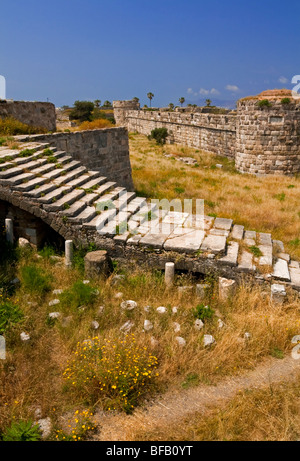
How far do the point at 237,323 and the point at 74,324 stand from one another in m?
2.30

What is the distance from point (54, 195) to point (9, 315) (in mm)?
2922

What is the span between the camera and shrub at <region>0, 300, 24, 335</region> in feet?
14.8

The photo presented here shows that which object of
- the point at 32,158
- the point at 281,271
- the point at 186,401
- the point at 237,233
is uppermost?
the point at 32,158

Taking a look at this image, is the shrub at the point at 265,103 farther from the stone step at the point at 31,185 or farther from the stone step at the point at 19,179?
the stone step at the point at 19,179

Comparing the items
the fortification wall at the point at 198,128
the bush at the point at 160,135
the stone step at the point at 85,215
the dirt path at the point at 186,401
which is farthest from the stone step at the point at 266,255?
the bush at the point at 160,135

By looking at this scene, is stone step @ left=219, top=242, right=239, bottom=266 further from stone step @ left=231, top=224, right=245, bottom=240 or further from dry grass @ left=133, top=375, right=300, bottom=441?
dry grass @ left=133, top=375, right=300, bottom=441

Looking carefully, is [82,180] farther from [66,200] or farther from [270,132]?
[270,132]

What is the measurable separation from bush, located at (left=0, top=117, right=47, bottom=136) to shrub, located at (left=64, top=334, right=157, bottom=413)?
7770 mm

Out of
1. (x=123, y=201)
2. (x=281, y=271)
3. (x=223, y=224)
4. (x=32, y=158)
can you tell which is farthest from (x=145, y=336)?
(x=32, y=158)

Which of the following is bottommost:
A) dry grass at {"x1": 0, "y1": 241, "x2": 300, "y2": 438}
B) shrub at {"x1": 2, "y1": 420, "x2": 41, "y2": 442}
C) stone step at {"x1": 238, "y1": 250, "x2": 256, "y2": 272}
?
shrub at {"x1": 2, "y1": 420, "x2": 41, "y2": 442}

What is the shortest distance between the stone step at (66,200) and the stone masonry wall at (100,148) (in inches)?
108

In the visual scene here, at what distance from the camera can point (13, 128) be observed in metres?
9.91

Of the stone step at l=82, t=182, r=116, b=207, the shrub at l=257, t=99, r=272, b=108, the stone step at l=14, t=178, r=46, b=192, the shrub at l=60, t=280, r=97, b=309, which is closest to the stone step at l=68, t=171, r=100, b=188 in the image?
the stone step at l=82, t=182, r=116, b=207

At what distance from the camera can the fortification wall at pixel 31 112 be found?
34.0 ft
